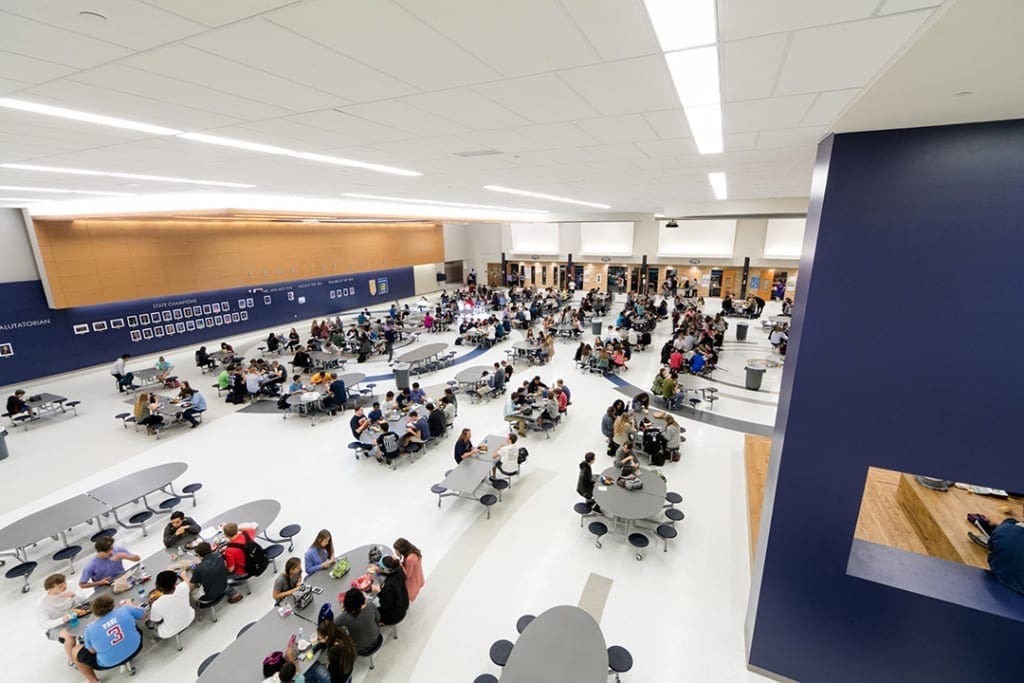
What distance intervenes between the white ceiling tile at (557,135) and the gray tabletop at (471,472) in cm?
513

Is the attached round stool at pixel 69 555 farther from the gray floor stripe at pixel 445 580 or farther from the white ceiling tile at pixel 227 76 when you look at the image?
the white ceiling tile at pixel 227 76

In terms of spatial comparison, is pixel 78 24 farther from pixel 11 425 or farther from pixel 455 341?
pixel 455 341

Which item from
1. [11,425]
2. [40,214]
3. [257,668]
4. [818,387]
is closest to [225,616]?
[257,668]

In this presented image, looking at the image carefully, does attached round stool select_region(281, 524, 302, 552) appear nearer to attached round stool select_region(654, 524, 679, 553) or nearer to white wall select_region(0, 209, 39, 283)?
attached round stool select_region(654, 524, 679, 553)

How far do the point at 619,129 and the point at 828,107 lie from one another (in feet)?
5.78

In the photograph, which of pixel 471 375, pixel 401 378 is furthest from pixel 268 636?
pixel 401 378

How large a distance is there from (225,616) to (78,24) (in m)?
6.11

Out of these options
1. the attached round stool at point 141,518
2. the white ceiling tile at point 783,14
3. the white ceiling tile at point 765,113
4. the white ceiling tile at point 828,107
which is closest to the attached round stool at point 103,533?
the attached round stool at point 141,518

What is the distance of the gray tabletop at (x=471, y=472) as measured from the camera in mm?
6656

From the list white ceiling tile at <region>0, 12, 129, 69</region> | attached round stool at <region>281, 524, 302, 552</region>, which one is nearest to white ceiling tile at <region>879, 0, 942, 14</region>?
white ceiling tile at <region>0, 12, 129, 69</region>

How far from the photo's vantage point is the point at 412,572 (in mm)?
4910

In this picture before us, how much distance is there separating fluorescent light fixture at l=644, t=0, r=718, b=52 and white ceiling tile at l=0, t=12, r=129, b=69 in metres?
2.82

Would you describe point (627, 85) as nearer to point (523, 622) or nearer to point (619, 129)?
point (619, 129)

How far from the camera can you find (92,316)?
14.7 m
